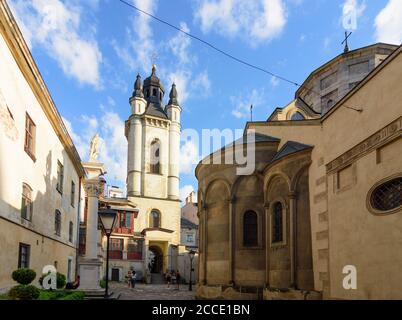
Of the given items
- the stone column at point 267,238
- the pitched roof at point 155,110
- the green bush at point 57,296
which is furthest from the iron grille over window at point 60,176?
the pitched roof at point 155,110

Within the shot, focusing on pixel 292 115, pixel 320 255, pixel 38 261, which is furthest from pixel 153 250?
pixel 320 255

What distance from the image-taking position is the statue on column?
29.4 metres

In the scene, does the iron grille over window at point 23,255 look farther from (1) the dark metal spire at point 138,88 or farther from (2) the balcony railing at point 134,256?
(1) the dark metal spire at point 138,88

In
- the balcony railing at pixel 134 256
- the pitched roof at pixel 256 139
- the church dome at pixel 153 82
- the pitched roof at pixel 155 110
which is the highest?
the church dome at pixel 153 82

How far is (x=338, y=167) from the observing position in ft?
46.4

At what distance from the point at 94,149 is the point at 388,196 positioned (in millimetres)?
23046

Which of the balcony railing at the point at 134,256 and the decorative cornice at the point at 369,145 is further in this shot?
the balcony railing at the point at 134,256

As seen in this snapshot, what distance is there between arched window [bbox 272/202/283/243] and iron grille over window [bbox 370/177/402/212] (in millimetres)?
6818

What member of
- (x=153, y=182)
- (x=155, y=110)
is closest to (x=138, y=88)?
(x=155, y=110)

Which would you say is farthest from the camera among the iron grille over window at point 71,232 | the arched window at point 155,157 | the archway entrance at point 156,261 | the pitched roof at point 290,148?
the arched window at point 155,157

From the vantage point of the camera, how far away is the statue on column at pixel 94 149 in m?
29.4

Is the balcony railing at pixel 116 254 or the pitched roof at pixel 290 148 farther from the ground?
the pitched roof at pixel 290 148

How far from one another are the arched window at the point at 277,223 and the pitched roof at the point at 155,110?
125 ft

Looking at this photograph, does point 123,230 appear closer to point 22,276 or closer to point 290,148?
point 290,148
